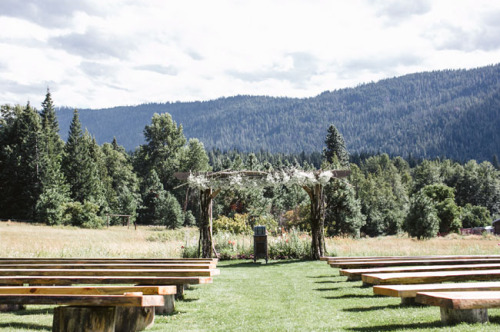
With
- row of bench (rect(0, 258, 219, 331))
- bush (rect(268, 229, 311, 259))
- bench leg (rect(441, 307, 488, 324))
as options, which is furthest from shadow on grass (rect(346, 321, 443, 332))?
bush (rect(268, 229, 311, 259))

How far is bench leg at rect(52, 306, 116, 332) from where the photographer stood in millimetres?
3465

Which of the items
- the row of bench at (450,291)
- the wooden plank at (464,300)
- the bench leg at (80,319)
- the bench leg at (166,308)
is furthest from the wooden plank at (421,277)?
the bench leg at (80,319)

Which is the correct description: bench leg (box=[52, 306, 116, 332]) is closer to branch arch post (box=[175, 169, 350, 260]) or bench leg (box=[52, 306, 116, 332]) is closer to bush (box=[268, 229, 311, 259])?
branch arch post (box=[175, 169, 350, 260])

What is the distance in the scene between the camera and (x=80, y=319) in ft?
11.4

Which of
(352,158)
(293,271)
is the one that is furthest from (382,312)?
(352,158)

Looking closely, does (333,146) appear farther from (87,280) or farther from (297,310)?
(87,280)

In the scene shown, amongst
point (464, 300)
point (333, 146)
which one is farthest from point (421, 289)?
point (333, 146)

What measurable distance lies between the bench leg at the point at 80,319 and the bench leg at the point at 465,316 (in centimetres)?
301

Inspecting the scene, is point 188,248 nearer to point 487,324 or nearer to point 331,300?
point 331,300

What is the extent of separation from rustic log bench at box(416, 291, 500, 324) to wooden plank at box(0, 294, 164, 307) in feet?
7.31

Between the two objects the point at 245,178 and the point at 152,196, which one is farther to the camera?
the point at 152,196

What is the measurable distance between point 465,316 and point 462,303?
0.83 metres

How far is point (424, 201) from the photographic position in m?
37.1

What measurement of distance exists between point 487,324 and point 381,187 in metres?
81.6
